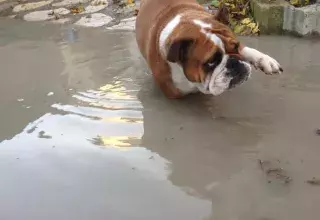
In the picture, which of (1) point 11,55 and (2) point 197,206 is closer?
(2) point 197,206

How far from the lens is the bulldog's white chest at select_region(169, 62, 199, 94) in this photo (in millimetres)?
3055

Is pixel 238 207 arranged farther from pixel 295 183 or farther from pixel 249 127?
pixel 249 127

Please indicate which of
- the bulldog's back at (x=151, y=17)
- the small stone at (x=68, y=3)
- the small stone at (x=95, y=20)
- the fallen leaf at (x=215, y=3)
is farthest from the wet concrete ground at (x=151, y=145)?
the small stone at (x=68, y=3)

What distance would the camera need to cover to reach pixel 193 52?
2814 millimetres

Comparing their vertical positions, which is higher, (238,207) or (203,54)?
(203,54)

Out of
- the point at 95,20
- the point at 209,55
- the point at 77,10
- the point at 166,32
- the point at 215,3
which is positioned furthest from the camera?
the point at 77,10

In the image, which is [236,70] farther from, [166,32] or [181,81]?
[166,32]

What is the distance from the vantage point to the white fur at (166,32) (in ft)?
9.90

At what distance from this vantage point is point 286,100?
3.01m

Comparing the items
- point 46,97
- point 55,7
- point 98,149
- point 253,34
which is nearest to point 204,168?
point 98,149

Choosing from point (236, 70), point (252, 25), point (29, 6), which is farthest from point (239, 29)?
point (29, 6)

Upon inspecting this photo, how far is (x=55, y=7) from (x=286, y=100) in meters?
3.62

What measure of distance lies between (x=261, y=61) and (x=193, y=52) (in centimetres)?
54

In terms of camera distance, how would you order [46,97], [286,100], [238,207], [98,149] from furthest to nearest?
[46,97] < [286,100] < [98,149] < [238,207]
